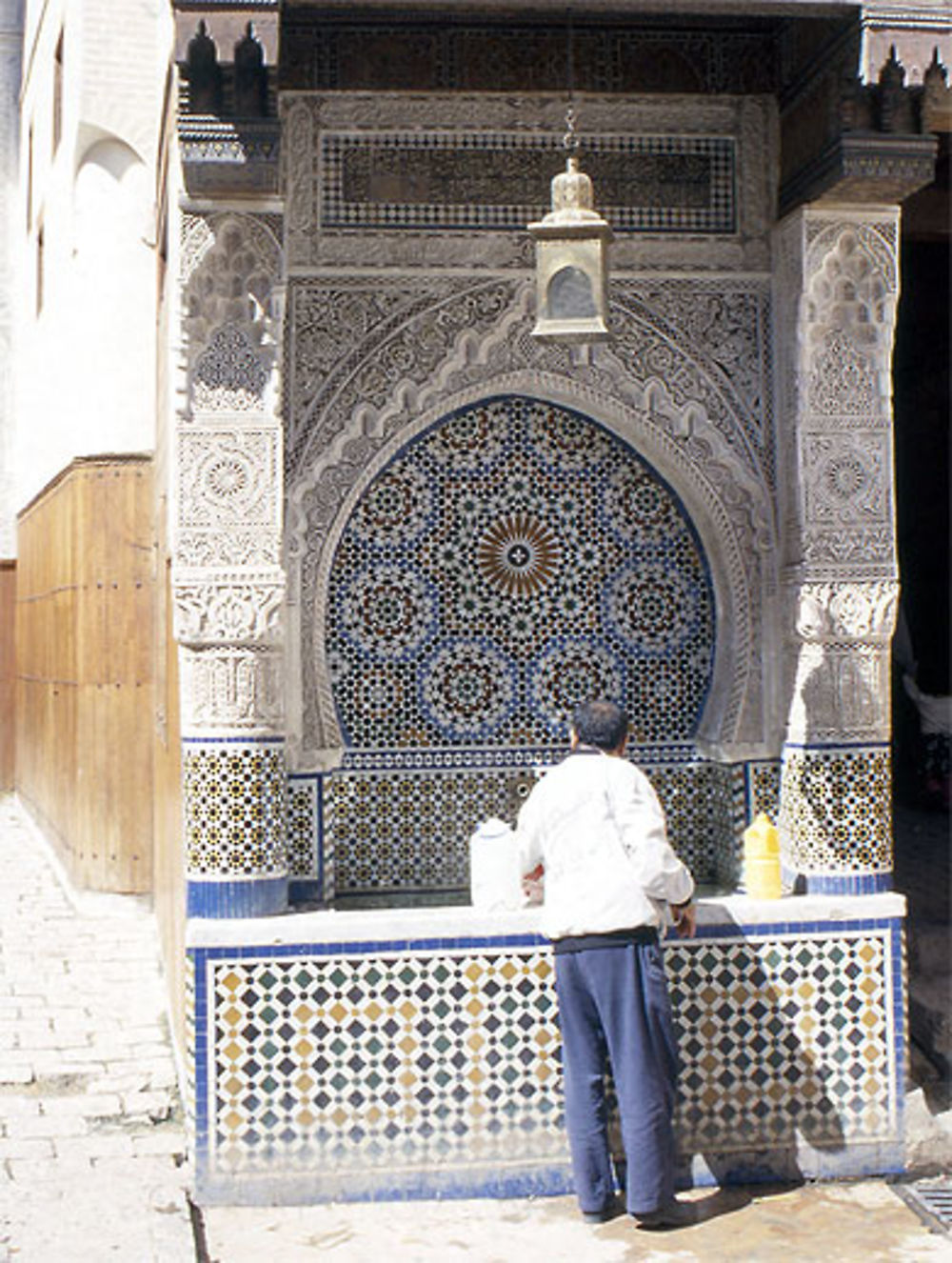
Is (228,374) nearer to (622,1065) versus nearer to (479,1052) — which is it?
Result: (479,1052)

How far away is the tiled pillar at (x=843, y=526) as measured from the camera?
4832mm

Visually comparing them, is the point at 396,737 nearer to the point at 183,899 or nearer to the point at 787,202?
the point at 183,899

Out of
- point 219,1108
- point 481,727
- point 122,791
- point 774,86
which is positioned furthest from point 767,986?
point 122,791

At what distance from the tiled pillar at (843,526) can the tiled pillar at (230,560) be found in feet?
5.32

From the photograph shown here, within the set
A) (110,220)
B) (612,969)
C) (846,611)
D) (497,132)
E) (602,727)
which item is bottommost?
(612,969)

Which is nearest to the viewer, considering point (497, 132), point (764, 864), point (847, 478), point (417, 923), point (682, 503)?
point (417, 923)

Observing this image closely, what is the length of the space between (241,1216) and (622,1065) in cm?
114

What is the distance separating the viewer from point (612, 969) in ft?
13.5

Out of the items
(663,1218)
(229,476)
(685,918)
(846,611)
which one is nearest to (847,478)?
(846,611)

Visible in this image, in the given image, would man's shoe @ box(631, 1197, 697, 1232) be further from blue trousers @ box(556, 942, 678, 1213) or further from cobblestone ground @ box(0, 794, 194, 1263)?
cobblestone ground @ box(0, 794, 194, 1263)

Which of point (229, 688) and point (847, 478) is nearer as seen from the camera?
point (229, 688)

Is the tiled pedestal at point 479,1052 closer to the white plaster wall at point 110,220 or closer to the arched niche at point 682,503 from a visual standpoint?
the arched niche at point 682,503

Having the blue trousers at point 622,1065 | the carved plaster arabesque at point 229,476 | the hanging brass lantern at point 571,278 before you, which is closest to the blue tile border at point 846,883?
the blue trousers at point 622,1065

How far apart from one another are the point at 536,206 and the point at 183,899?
8.09 feet
